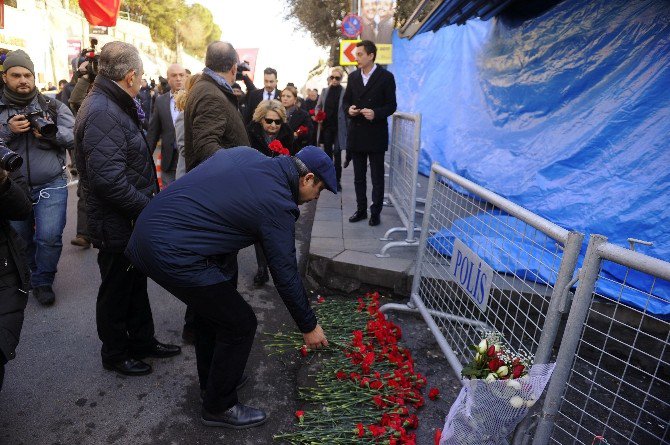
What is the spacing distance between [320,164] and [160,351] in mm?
1913

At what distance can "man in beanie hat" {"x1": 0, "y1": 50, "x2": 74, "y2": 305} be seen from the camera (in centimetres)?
354

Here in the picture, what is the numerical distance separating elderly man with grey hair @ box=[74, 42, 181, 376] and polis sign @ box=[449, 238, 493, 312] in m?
1.88

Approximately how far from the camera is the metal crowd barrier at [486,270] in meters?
1.93

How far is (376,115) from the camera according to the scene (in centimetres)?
510

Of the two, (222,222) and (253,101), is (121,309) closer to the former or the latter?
(222,222)

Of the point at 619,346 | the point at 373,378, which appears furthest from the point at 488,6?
the point at 373,378

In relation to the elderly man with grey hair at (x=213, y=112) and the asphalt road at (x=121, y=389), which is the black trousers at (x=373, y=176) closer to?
the asphalt road at (x=121, y=389)

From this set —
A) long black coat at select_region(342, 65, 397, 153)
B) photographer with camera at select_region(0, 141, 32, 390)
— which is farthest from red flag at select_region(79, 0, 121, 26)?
photographer with camera at select_region(0, 141, 32, 390)

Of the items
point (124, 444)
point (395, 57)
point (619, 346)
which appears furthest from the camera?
point (395, 57)

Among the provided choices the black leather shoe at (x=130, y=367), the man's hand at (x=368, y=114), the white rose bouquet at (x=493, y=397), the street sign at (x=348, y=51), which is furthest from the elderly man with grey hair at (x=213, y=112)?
the street sign at (x=348, y=51)

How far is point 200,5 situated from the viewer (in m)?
71.3

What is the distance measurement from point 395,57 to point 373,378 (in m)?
9.17

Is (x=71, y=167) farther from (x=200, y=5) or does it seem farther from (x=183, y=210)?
(x=200, y=5)

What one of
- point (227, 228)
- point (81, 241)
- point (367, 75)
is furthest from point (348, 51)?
Result: point (227, 228)
